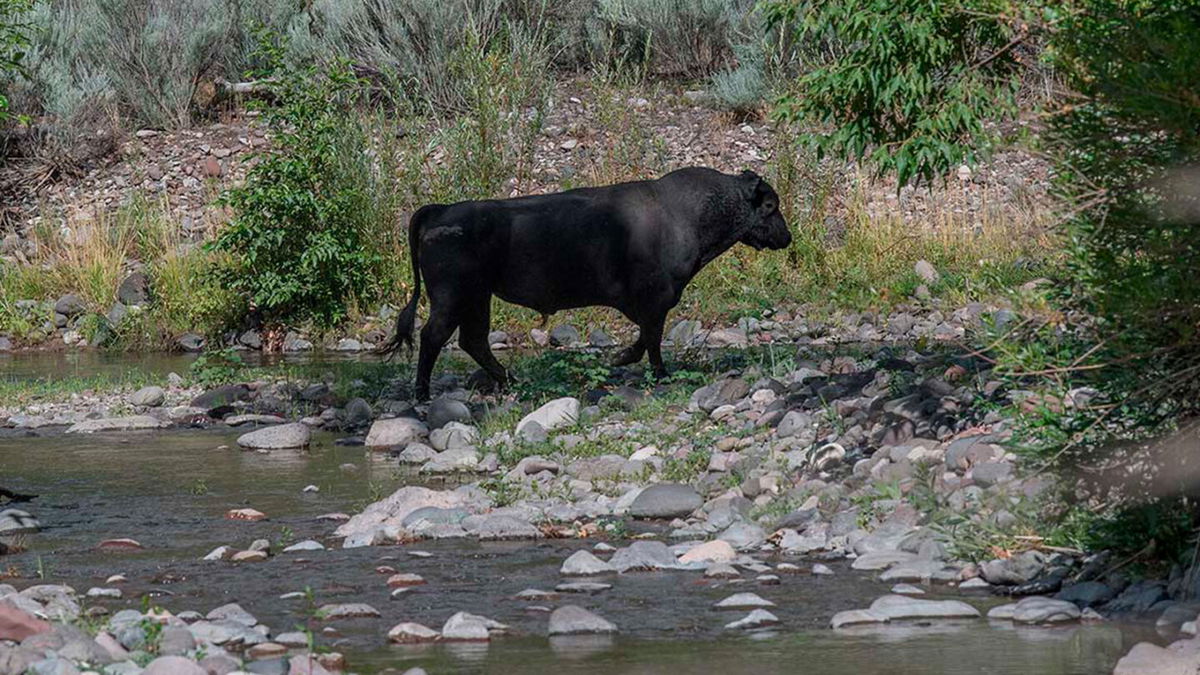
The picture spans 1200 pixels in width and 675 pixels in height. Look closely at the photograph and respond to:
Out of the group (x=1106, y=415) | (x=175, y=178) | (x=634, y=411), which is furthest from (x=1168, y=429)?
(x=175, y=178)

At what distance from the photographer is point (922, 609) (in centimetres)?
583

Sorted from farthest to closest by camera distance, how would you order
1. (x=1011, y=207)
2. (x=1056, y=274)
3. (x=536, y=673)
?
1. (x=1011, y=207)
2. (x=1056, y=274)
3. (x=536, y=673)

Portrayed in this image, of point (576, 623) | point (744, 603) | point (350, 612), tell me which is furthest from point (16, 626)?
point (744, 603)

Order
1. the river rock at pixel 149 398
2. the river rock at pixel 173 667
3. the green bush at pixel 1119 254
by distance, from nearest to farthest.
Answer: the river rock at pixel 173 667 < the green bush at pixel 1119 254 < the river rock at pixel 149 398

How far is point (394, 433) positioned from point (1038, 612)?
5620 millimetres

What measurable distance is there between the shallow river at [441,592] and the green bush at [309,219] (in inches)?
249

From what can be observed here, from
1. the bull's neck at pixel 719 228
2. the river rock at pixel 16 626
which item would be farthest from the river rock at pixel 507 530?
the bull's neck at pixel 719 228

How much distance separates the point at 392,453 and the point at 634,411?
1.56 meters

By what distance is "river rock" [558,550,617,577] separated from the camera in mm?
6707

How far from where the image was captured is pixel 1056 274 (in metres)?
6.31

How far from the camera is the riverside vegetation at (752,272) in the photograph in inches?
226

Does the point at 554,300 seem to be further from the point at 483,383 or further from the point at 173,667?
the point at 173,667

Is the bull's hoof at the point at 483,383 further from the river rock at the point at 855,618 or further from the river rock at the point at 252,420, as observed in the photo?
the river rock at the point at 855,618

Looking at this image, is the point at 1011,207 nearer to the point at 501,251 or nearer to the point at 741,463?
the point at 501,251
